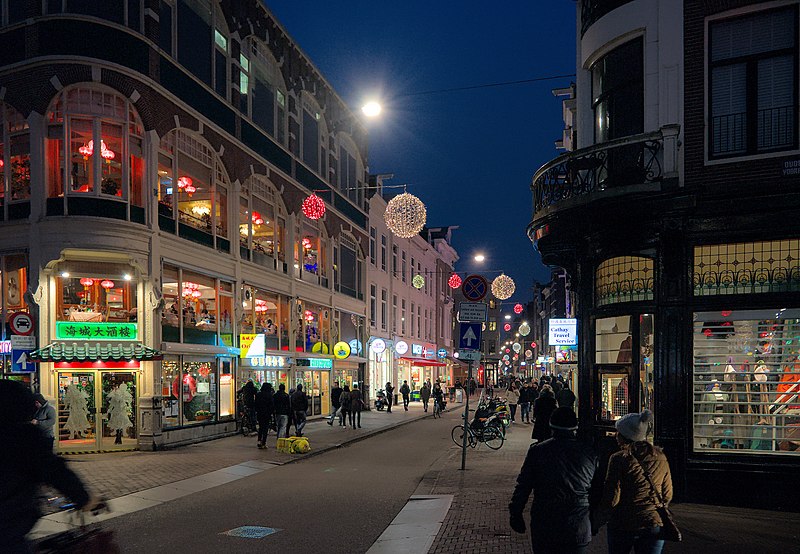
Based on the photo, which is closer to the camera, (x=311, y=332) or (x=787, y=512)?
(x=787, y=512)

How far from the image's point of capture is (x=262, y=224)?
86.9 feet

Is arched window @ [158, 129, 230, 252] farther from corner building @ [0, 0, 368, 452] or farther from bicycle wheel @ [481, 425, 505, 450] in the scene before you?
bicycle wheel @ [481, 425, 505, 450]

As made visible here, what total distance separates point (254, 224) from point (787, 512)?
777 inches

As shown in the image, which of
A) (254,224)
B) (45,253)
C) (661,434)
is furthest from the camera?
(254,224)

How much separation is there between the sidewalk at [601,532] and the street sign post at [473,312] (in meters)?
3.08

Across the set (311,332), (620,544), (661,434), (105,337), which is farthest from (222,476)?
A: (311,332)

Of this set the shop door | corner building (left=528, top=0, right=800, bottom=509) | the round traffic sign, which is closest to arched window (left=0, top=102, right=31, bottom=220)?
the round traffic sign

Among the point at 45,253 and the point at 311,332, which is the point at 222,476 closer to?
the point at 45,253

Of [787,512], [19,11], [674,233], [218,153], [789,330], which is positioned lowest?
[787,512]

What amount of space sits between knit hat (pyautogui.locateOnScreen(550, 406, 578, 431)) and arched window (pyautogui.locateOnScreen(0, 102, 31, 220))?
55.1 ft

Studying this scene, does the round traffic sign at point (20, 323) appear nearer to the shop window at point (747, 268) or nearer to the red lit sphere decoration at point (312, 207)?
the red lit sphere decoration at point (312, 207)

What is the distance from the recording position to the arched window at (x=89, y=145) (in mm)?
17688

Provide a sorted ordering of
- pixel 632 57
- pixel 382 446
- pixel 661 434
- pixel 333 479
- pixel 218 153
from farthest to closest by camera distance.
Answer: pixel 218 153 < pixel 382 446 < pixel 333 479 < pixel 632 57 < pixel 661 434

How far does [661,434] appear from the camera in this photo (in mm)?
10727
